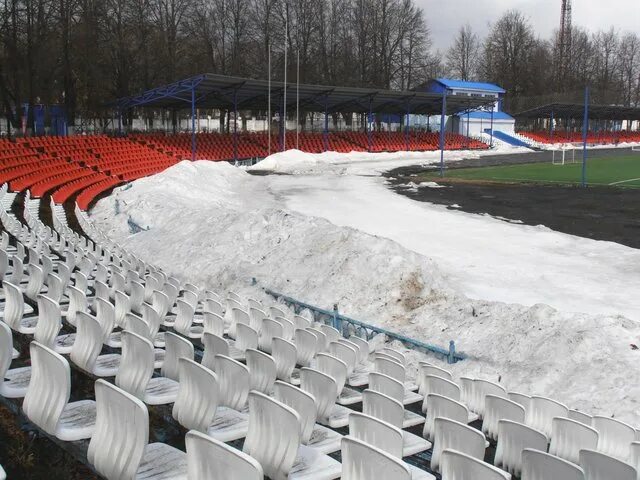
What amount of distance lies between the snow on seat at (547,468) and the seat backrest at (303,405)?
144cm

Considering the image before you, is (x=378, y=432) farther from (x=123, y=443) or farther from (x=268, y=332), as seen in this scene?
(x=268, y=332)

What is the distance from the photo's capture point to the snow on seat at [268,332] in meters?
7.64

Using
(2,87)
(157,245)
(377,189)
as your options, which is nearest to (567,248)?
(157,245)

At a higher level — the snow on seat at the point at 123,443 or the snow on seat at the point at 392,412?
the snow on seat at the point at 123,443

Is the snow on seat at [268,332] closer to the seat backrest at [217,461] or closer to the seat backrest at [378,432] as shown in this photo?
the seat backrest at [378,432]

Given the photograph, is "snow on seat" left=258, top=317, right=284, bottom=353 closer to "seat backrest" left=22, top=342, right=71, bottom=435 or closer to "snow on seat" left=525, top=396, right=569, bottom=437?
"snow on seat" left=525, top=396, right=569, bottom=437

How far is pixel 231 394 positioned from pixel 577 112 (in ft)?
263

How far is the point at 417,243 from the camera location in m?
17.3

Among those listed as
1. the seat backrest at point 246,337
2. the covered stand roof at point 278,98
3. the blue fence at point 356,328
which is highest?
the covered stand roof at point 278,98

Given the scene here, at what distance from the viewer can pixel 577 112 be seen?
77000mm

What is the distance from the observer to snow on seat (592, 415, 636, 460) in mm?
5396

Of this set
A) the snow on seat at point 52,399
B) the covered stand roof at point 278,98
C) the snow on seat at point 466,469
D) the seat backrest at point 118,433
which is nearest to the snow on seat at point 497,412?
the snow on seat at point 466,469

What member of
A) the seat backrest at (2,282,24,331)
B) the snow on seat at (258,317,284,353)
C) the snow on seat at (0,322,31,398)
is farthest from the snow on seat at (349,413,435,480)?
the seat backrest at (2,282,24,331)

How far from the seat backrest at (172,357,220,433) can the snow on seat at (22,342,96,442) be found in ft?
2.01
